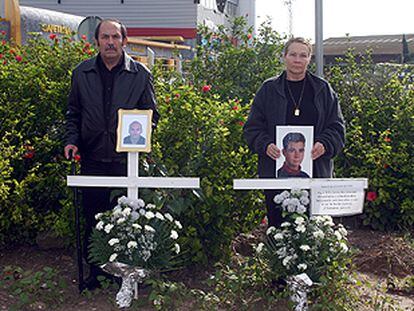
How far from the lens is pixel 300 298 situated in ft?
13.8

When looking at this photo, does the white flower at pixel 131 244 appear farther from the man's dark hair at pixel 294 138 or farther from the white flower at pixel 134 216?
the man's dark hair at pixel 294 138

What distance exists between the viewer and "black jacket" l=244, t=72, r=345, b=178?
4.45m

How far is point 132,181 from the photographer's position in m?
4.42

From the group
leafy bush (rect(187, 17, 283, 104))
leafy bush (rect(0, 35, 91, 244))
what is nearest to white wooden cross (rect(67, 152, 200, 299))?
leafy bush (rect(0, 35, 91, 244))

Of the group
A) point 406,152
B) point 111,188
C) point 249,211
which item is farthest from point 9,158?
point 406,152

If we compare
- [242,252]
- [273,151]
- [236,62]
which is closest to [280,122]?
[273,151]

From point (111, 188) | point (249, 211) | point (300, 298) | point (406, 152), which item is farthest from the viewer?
point (406, 152)

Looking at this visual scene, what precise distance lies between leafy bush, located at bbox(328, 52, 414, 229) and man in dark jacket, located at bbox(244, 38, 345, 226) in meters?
2.08

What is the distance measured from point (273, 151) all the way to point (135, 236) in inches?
38.9

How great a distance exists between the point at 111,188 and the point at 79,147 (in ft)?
1.21

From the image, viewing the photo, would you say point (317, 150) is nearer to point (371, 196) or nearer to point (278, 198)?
point (278, 198)

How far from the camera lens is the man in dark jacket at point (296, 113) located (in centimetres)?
441

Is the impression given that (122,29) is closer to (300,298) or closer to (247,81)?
(300,298)

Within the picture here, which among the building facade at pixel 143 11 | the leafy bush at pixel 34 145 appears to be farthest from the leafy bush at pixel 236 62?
the building facade at pixel 143 11
